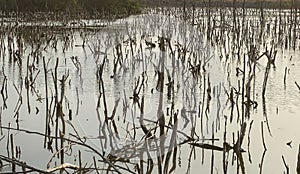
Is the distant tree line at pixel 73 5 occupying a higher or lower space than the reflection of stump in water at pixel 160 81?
higher

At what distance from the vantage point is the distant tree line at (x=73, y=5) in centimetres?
1527

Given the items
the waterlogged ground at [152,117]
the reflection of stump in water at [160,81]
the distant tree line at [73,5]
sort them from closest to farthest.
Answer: the reflection of stump in water at [160,81], the waterlogged ground at [152,117], the distant tree line at [73,5]

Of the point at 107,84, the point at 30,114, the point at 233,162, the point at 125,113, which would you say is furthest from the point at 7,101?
the point at 233,162

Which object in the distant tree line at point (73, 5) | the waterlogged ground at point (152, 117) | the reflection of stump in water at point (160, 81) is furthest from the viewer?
the distant tree line at point (73, 5)

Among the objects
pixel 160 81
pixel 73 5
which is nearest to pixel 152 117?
pixel 160 81

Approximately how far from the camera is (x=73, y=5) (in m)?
15.3

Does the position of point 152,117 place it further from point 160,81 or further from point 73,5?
point 73,5

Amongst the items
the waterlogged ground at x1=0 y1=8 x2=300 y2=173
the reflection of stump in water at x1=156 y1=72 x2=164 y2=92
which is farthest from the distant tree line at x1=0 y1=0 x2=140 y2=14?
the reflection of stump in water at x1=156 y1=72 x2=164 y2=92

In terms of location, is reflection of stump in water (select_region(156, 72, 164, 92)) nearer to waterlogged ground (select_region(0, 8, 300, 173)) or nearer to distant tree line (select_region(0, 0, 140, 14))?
waterlogged ground (select_region(0, 8, 300, 173))

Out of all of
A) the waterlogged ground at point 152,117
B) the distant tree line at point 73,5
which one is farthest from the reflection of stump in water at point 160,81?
the distant tree line at point 73,5

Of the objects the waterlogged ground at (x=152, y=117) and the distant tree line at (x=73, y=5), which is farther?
the distant tree line at (x=73, y=5)

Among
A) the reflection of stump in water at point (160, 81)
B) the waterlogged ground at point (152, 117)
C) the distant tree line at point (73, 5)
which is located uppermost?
the distant tree line at point (73, 5)

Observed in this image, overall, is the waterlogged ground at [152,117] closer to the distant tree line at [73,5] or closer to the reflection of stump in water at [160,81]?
the reflection of stump in water at [160,81]

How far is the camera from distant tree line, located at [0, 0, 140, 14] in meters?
15.3
